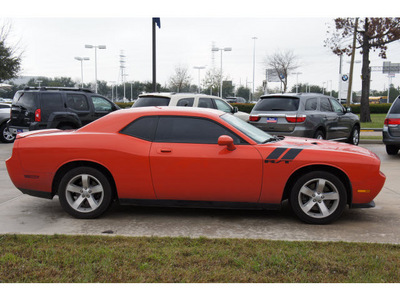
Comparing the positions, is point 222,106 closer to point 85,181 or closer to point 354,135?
point 354,135

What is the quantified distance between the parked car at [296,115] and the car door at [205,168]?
563 centimetres

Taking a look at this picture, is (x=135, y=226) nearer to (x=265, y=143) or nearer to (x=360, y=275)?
(x=265, y=143)

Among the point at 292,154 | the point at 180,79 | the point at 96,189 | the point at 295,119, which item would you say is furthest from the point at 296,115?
the point at 180,79

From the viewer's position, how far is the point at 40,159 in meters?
5.18

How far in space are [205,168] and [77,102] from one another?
823 cm

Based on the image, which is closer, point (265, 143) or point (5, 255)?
point (5, 255)

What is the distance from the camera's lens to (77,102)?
12094 mm

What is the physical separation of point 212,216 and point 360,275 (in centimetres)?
230

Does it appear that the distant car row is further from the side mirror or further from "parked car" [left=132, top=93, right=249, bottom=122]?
the side mirror

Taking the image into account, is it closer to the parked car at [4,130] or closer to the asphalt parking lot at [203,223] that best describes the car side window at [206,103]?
the asphalt parking lot at [203,223]

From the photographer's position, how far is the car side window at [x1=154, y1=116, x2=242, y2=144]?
16.7ft

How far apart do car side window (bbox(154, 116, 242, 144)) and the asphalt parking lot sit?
1020 mm

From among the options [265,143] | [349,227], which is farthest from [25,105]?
[349,227]

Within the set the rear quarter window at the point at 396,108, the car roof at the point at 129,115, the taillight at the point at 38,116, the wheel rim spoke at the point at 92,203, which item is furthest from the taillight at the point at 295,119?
the taillight at the point at 38,116
